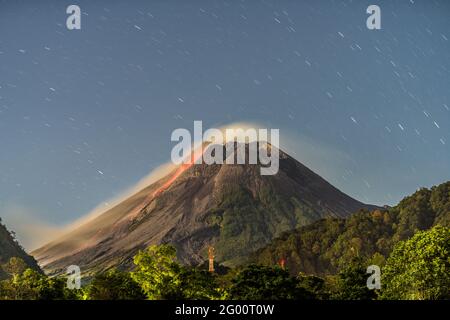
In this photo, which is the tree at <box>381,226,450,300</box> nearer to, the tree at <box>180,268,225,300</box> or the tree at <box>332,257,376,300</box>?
the tree at <box>332,257,376,300</box>

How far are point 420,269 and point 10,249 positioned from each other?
121 meters

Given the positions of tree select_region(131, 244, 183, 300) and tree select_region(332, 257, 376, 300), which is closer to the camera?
tree select_region(131, 244, 183, 300)

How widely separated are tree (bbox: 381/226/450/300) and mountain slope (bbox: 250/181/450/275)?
341 ft

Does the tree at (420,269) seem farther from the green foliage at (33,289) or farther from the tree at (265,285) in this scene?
the green foliage at (33,289)

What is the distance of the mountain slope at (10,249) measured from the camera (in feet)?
440

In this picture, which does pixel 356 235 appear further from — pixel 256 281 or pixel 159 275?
pixel 159 275

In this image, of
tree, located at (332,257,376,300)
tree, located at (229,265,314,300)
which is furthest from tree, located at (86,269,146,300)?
tree, located at (332,257,376,300)

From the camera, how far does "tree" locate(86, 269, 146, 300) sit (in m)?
30.2
